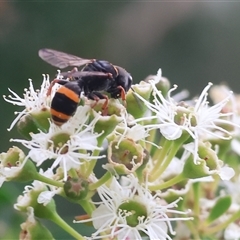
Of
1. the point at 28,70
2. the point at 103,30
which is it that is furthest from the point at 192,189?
the point at 103,30

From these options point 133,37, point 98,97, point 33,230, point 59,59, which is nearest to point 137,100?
point 98,97

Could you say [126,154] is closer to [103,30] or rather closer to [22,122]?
[22,122]

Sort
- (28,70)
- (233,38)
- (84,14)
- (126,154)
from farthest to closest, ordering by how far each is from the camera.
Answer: (233,38)
(84,14)
(28,70)
(126,154)

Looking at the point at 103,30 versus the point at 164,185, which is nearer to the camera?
the point at 164,185

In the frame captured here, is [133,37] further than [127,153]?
Yes

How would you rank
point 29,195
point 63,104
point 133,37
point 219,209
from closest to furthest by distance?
1. point 63,104
2. point 29,195
3. point 219,209
4. point 133,37

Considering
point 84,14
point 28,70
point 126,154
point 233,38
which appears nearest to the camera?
point 126,154

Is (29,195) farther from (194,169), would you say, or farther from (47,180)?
(194,169)
